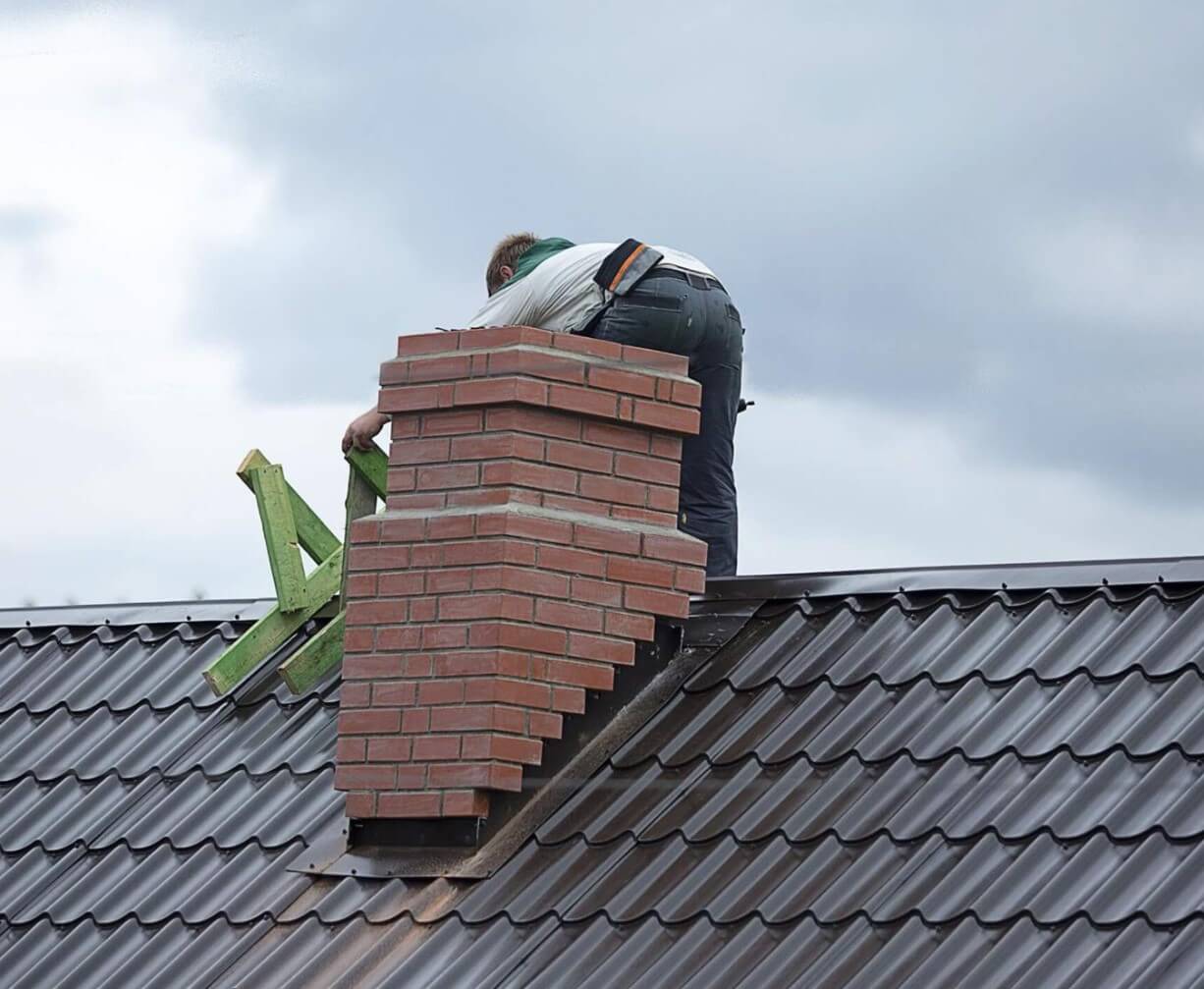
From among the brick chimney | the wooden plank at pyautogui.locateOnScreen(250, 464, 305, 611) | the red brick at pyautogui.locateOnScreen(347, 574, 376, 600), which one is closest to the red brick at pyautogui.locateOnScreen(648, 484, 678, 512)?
the brick chimney

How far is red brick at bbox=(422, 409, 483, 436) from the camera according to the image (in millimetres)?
7367

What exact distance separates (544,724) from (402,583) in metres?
0.68

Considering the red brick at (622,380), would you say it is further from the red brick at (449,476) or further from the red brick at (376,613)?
the red brick at (376,613)

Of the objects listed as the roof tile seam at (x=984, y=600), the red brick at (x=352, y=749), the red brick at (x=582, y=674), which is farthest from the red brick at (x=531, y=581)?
the roof tile seam at (x=984, y=600)

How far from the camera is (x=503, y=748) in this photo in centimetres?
702

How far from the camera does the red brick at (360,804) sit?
7.24 meters

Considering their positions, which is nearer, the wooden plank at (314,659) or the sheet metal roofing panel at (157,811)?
the sheet metal roofing panel at (157,811)

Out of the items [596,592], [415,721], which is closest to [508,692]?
[415,721]

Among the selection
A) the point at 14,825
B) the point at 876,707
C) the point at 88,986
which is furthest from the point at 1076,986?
the point at 14,825

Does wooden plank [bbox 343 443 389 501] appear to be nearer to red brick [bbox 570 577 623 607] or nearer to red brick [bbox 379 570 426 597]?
red brick [bbox 379 570 426 597]

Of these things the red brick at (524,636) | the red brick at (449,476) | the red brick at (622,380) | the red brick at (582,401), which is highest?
the red brick at (622,380)

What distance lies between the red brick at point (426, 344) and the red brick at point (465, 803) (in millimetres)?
1481

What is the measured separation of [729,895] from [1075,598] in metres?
1.58

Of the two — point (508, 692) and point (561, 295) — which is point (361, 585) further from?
point (561, 295)
